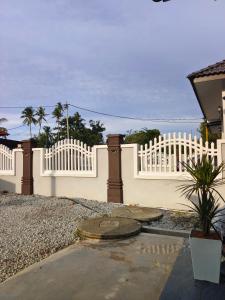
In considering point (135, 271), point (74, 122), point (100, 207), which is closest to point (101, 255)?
point (135, 271)

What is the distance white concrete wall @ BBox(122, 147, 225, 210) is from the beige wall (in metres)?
0.64

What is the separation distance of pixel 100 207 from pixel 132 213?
1264mm

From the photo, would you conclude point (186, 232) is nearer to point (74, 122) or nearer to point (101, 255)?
point (101, 255)

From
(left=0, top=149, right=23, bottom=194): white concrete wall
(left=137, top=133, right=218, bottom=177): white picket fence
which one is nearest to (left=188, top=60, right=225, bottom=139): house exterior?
(left=137, top=133, right=218, bottom=177): white picket fence

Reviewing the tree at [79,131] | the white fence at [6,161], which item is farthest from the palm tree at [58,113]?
the white fence at [6,161]

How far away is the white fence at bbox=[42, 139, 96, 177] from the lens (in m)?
9.01

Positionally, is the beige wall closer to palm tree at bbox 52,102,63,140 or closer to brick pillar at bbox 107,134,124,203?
brick pillar at bbox 107,134,124,203

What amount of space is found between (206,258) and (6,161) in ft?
29.6

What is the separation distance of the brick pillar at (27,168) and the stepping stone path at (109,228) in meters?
4.62

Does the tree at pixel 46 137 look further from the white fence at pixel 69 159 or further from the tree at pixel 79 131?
the white fence at pixel 69 159

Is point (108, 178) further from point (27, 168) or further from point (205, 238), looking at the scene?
point (205, 238)

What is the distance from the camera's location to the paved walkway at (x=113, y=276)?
3.14 m

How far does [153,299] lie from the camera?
306 cm

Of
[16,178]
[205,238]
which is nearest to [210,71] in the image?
[205,238]
